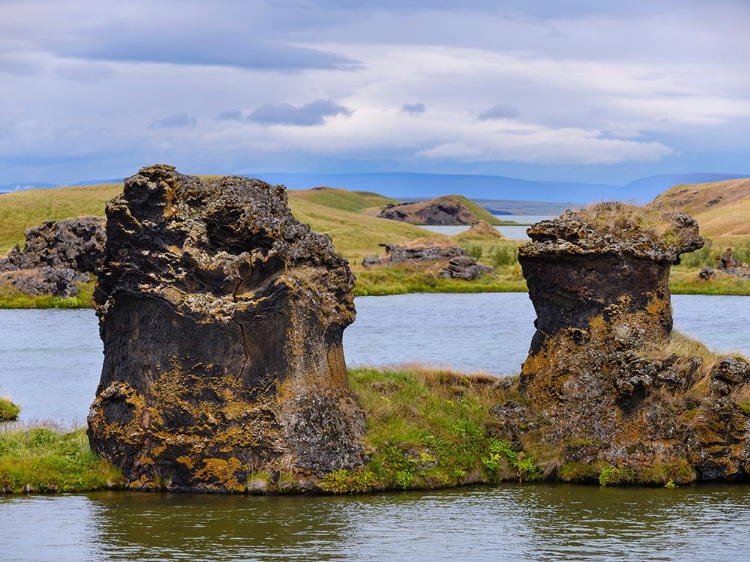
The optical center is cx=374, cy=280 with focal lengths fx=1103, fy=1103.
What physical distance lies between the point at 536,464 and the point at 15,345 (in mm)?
32989

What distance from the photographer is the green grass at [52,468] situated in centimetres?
1834

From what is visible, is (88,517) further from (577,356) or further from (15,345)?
(15,345)

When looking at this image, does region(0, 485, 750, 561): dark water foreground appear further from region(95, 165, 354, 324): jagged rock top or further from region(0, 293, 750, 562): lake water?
region(95, 165, 354, 324): jagged rock top

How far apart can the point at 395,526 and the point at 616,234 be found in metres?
7.92

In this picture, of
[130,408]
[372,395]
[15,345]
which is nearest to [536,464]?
[372,395]

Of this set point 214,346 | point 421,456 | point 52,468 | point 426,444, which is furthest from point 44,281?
point 421,456

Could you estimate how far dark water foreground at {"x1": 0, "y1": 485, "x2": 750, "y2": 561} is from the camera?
47.3ft

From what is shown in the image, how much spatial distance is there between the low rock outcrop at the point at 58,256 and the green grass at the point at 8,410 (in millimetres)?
40758

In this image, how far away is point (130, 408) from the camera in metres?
18.8

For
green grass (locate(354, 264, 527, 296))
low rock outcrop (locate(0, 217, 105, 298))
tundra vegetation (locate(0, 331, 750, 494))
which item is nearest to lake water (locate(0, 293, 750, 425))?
green grass (locate(354, 264, 527, 296))

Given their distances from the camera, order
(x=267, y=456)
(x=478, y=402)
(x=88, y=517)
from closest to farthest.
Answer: (x=88, y=517) → (x=267, y=456) → (x=478, y=402)

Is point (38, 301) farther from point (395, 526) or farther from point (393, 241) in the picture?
point (393, 241)

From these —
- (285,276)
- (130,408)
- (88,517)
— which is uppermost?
(285,276)

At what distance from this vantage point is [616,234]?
20844 millimetres
